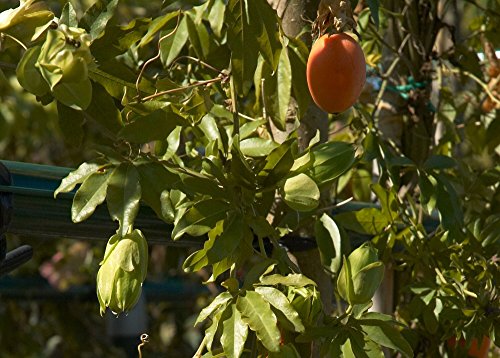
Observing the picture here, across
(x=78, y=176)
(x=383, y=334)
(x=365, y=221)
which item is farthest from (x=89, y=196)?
(x=365, y=221)

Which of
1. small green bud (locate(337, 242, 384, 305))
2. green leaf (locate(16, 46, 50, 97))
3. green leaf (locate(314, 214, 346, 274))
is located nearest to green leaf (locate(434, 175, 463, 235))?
green leaf (locate(314, 214, 346, 274))

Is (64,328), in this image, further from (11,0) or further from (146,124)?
(146,124)

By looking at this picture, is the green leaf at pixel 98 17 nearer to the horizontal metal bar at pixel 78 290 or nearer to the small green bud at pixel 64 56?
the small green bud at pixel 64 56

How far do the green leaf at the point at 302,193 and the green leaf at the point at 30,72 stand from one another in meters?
0.20

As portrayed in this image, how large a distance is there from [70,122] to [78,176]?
6 cm

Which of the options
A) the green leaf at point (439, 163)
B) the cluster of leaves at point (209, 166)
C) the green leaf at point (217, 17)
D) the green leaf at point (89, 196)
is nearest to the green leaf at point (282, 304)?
the cluster of leaves at point (209, 166)

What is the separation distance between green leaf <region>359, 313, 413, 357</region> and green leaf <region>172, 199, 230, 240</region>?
0.13 metres

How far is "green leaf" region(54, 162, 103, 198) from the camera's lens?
29.1 inches

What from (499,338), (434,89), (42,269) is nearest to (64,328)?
(42,269)

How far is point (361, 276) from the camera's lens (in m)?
0.75

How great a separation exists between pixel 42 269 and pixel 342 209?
2.08 metres

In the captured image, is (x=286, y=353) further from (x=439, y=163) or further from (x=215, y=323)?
(x=439, y=163)

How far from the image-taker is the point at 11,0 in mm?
2752

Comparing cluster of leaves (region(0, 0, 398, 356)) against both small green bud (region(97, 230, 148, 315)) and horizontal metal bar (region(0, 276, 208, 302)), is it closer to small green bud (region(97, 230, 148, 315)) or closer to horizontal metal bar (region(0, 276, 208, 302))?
small green bud (region(97, 230, 148, 315))
